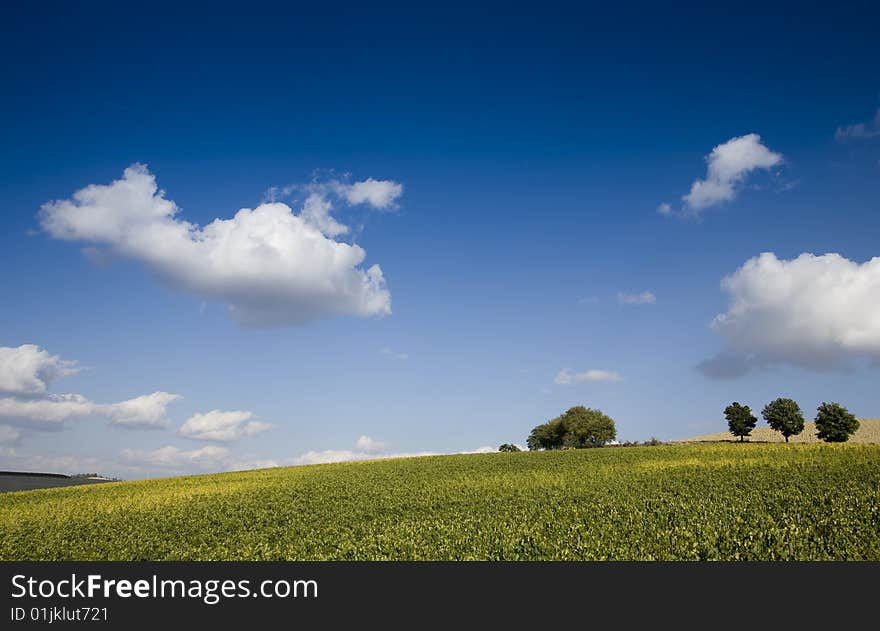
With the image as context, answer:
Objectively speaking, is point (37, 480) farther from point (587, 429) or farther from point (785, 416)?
point (785, 416)

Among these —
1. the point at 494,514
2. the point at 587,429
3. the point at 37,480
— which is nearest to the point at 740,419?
the point at 587,429

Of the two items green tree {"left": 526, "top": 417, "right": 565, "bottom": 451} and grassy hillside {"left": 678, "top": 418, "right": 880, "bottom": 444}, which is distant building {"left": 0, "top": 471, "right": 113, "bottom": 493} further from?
grassy hillside {"left": 678, "top": 418, "right": 880, "bottom": 444}

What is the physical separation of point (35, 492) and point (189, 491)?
58.3 feet

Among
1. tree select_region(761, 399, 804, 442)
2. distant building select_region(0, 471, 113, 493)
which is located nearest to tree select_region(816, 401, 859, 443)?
tree select_region(761, 399, 804, 442)

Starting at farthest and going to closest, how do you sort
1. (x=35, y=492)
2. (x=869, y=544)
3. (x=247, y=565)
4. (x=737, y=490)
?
1. (x=35, y=492)
2. (x=737, y=490)
3. (x=869, y=544)
4. (x=247, y=565)

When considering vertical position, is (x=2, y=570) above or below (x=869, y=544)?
above

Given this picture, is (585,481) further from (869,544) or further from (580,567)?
(580,567)

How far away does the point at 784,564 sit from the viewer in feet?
47.3

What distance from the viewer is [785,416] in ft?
333

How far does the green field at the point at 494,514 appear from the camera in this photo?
719 inches

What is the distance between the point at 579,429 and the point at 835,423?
42.1 m

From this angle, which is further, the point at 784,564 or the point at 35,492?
the point at 35,492

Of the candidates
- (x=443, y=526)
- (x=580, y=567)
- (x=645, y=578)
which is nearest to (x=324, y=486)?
(x=443, y=526)

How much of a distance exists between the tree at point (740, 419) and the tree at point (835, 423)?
450 inches
